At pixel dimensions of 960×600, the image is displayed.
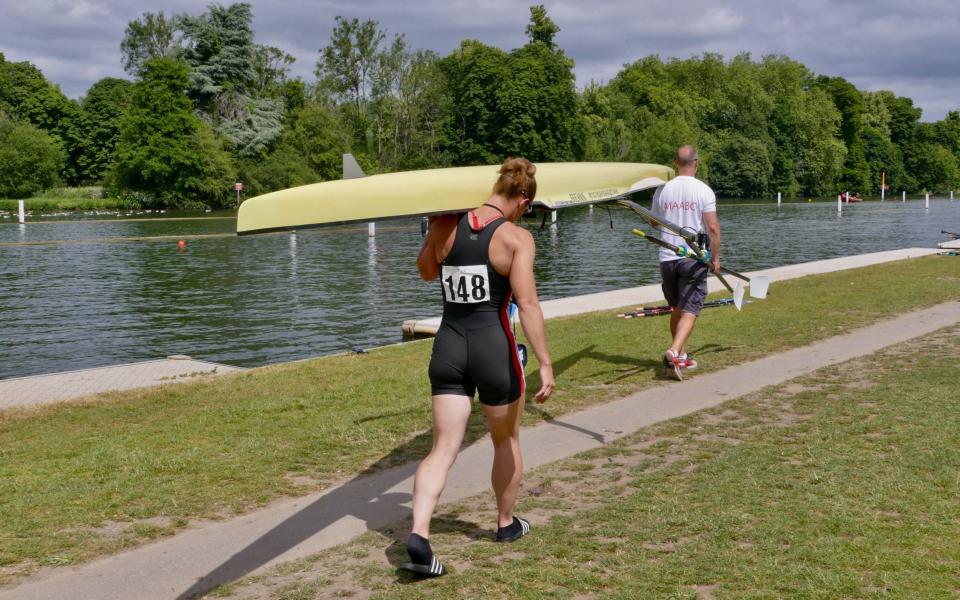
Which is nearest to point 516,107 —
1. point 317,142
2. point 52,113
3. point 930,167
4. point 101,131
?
point 317,142

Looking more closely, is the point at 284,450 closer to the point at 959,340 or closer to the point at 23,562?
the point at 23,562

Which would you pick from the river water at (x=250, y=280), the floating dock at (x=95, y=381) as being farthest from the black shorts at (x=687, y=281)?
the river water at (x=250, y=280)

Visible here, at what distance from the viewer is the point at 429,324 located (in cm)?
1659

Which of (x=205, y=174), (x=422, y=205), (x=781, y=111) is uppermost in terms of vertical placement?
(x=781, y=111)

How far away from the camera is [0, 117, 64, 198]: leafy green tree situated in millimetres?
82875

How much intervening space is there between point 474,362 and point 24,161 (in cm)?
8988

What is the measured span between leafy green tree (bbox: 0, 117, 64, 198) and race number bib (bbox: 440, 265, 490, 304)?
88518 mm

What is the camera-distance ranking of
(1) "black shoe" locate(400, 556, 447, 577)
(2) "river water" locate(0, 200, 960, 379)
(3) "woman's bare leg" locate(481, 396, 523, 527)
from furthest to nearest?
(2) "river water" locate(0, 200, 960, 379)
(3) "woman's bare leg" locate(481, 396, 523, 527)
(1) "black shoe" locate(400, 556, 447, 577)

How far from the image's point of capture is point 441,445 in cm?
504

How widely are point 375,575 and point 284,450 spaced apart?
108 inches

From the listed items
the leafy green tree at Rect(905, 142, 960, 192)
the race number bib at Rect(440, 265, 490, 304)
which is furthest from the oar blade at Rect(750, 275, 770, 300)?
the leafy green tree at Rect(905, 142, 960, 192)

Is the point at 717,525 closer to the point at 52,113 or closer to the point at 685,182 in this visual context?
the point at 685,182

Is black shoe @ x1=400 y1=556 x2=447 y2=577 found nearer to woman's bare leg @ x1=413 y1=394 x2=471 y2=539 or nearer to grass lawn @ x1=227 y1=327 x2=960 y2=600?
grass lawn @ x1=227 y1=327 x2=960 y2=600

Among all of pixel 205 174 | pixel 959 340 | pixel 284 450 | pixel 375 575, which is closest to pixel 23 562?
pixel 375 575
